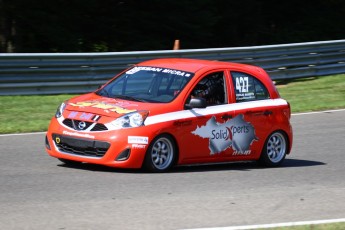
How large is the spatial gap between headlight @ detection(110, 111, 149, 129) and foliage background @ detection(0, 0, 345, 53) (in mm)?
13123

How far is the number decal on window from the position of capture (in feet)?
37.9

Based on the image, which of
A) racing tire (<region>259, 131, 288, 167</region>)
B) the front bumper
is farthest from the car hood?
racing tire (<region>259, 131, 288, 167</region>)

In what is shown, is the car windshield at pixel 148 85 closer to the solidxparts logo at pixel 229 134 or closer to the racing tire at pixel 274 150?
the solidxparts logo at pixel 229 134

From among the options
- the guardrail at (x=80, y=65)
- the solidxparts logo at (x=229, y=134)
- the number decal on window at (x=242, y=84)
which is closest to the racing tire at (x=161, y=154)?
the solidxparts logo at (x=229, y=134)

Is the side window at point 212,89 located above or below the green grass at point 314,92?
above

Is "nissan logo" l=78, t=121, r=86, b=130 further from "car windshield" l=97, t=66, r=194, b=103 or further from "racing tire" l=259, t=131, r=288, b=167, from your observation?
"racing tire" l=259, t=131, r=288, b=167

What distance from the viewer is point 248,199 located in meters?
9.09

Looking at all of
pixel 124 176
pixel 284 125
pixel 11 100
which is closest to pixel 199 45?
pixel 11 100

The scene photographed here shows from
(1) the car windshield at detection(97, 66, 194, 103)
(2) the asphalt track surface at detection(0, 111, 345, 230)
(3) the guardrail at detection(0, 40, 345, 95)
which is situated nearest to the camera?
(2) the asphalt track surface at detection(0, 111, 345, 230)

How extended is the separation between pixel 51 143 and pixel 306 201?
11.3ft

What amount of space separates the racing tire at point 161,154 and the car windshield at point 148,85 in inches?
23.5

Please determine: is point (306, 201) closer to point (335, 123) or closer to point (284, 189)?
point (284, 189)

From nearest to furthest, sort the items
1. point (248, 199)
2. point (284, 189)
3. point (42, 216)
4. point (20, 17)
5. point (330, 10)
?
point (42, 216) → point (248, 199) → point (284, 189) → point (20, 17) → point (330, 10)

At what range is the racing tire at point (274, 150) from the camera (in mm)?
11844
